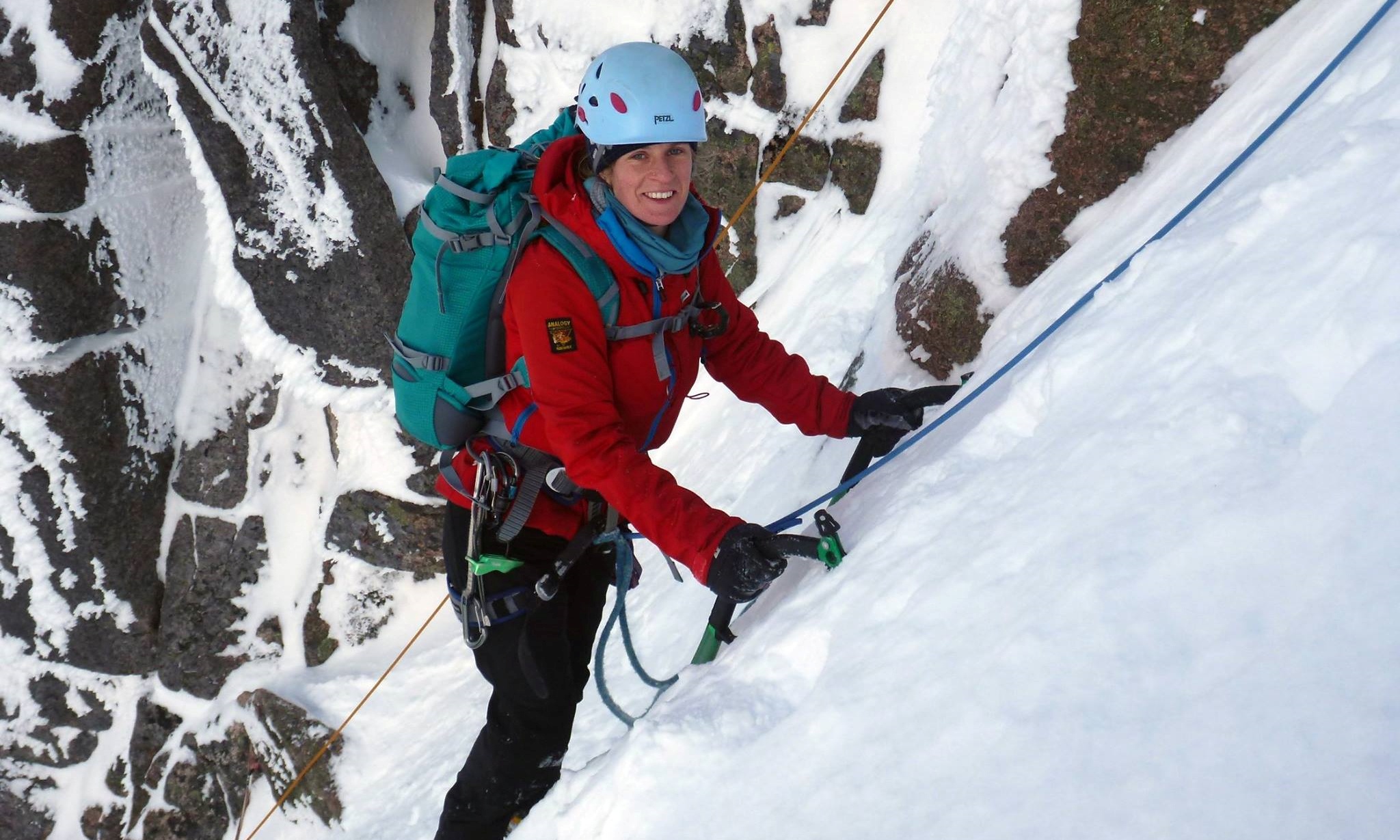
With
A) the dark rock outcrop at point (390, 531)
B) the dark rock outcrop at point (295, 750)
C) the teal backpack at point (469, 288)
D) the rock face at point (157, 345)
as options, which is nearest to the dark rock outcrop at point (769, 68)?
the rock face at point (157, 345)

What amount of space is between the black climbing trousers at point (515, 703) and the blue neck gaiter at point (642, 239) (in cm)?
118

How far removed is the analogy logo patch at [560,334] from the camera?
2408 mm

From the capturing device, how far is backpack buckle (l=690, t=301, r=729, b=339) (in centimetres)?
292

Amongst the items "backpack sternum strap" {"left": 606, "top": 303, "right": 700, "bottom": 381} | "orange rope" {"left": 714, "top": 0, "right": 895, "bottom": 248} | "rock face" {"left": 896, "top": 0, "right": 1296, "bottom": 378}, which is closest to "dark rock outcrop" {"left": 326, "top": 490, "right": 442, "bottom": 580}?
"orange rope" {"left": 714, "top": 0, "right": 895, "bottom": 248}

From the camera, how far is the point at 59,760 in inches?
382

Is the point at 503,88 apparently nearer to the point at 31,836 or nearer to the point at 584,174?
the point at 584,174

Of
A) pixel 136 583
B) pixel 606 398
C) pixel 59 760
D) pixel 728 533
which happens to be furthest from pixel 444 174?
pixel 59 760

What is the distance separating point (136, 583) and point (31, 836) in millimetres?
3128

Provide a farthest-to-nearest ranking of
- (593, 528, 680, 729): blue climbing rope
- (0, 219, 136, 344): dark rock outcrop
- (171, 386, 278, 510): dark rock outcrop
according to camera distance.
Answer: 1. (171, 386, 278, 510): dark rock outcrop
2. (0, 219, 136, 344): dark rock outcrop
3. (593, 528, 680, 729): blue climbing rope

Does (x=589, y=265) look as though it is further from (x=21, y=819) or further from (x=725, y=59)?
(x=21, y=819)

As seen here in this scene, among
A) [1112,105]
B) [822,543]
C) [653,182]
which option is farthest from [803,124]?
[822,543]

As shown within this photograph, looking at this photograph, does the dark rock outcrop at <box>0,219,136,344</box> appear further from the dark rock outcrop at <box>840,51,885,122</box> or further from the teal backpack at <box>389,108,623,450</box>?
the teal backpack at <box>389,108,623,450</box>

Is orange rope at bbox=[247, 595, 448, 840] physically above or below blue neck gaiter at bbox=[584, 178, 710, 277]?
above

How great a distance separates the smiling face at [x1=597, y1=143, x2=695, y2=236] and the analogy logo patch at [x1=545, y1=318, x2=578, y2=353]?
39 centimetres
